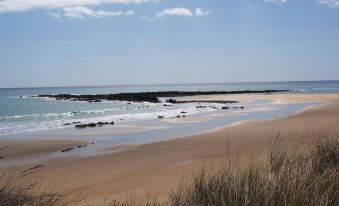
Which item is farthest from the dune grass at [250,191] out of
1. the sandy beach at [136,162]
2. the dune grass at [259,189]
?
the sandy beach at [136,162]

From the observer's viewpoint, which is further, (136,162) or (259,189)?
(136,162)

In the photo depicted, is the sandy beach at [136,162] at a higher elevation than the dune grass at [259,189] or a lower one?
lower

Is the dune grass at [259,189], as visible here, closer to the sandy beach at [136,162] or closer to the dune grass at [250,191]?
the dune grass at [250,191]

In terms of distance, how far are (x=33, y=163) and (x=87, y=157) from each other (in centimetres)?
144

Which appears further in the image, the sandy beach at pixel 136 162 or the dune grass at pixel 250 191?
the sandy beach at pixel 136 162

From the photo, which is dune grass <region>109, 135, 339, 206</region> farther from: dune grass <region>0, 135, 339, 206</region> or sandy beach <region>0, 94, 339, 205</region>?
sandy beach <region>0, 94, 339, 205</region>

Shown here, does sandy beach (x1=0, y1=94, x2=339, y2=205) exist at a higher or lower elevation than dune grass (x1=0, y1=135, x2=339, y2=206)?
lower

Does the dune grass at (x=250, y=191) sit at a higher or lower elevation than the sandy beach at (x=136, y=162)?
higher

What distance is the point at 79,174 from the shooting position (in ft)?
33.1

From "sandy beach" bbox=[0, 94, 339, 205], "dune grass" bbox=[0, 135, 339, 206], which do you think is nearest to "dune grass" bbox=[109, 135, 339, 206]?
"dune grass" bbox=[0, 135, 339, 206]

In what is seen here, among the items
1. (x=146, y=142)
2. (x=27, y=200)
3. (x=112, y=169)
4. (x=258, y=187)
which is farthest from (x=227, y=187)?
(x=146, y=142)

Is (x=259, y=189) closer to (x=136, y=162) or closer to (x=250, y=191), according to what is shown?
(x=250, y=191)

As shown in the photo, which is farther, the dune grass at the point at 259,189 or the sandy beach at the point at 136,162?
the sandy beach at the point at 136,162

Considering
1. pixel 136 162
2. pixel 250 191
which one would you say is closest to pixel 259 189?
pixel 250 191
